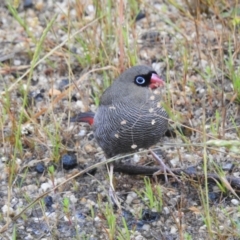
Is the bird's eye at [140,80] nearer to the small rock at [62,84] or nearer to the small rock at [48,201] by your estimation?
the small rock at [48,201]

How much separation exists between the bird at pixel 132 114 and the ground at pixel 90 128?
6.4 inches

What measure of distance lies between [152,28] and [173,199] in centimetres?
187

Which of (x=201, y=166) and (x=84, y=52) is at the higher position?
(x=84, y=52)

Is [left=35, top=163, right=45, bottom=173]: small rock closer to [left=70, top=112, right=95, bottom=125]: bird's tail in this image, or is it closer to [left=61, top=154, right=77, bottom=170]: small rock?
[left=61, top=154, right=77, bottom=170]: small rock

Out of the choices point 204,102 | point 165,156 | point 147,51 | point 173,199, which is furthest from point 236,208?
point 147,51

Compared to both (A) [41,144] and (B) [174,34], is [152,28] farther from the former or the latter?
(A) [41,144]

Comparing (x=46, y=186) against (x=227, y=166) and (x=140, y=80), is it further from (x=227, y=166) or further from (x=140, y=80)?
(x=227, y=166)

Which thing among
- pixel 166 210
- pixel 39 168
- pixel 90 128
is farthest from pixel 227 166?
pixel 39 168

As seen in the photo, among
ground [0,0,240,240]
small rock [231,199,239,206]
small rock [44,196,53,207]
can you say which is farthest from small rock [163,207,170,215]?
small rock [44,196,53,207]

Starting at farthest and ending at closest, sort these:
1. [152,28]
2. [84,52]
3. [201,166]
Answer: [152,28]
[84,52]
[201,166]

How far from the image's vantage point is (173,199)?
14.5ft

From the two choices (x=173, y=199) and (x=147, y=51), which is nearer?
(x=173, y=199)

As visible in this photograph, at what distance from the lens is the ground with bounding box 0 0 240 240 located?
423 cm

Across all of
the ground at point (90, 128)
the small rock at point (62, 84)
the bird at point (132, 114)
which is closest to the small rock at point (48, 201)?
the ground at point (90, 128)
